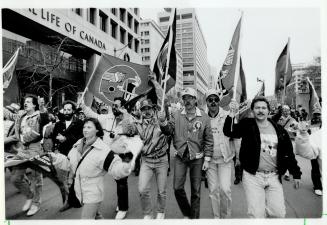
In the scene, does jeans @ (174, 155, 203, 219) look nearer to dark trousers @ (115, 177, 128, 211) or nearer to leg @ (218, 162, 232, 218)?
leg @ (218, 162, 232, 218)

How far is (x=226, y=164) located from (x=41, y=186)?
2900 millimetres

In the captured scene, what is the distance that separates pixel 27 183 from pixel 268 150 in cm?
357

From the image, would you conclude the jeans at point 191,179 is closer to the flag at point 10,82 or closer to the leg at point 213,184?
the leg at point 213,184

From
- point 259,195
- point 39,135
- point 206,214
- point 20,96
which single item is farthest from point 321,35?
point 20,96

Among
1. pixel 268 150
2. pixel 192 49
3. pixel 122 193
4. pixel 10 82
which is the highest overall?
pixel 192 49

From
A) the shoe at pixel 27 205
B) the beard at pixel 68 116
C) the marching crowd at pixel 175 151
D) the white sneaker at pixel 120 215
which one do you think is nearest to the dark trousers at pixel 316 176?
the marching crowd at pixel 175 151

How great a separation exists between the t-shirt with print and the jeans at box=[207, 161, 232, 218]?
1.78ft

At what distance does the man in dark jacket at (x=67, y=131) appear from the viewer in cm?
429

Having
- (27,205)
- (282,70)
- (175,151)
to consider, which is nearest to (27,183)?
(27,205)

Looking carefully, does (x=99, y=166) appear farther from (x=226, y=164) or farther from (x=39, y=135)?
(x=226, y=164)

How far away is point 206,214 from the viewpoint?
13.3ft

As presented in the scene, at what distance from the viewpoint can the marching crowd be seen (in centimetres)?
334

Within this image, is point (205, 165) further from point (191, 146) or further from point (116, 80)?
point (116, 80)

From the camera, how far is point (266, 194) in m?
3.34
